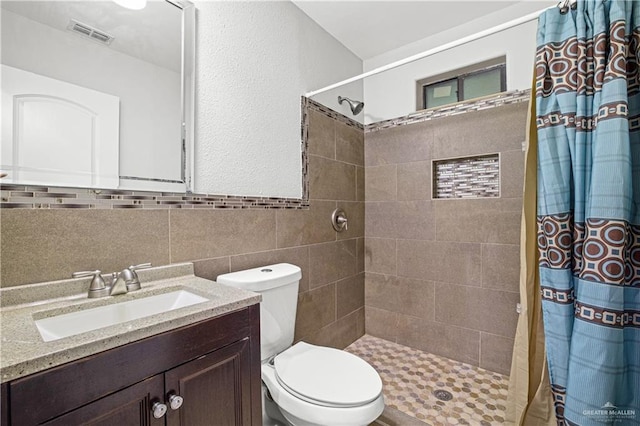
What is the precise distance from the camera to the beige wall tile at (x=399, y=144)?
2.29 metres

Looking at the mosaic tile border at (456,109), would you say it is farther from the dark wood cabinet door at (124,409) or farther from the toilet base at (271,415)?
the dark wood cabinet door at (124,409)

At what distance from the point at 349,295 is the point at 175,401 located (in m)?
1.72

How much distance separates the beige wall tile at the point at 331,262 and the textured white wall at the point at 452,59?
1.13m

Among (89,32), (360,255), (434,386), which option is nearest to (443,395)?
(434,386)

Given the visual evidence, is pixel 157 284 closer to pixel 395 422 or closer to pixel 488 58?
pixel 395 422

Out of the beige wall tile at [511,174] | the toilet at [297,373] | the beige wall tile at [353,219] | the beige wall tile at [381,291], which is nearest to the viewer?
the toilet at [297,373]

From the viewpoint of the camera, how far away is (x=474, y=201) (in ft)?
6.88

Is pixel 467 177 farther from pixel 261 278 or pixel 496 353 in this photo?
pixel 261 278

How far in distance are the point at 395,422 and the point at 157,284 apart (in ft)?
4.54

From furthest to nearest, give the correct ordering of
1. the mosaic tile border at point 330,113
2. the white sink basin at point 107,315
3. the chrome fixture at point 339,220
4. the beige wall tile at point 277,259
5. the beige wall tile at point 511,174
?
the chrome fixture at point 339,220 → the mosaic tile border at point 330,113 → the beige wall tile at point 511,174 → the beige wall tile at point 277,259 → the white sink basin at point 107,315

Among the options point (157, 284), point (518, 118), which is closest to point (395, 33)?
point (518, 118)

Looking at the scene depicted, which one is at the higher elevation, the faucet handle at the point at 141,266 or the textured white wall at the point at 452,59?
the textured white wall at the point at 452,59

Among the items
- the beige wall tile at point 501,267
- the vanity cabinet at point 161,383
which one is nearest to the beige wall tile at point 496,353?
the beige wall tile at point 501,267

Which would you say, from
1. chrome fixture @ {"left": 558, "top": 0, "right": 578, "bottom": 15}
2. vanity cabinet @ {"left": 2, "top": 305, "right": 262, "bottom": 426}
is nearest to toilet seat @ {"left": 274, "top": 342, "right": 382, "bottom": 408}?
vanity cabinet @ {"left": 2, "top": 305, "right": 262, "bottom": 426}
